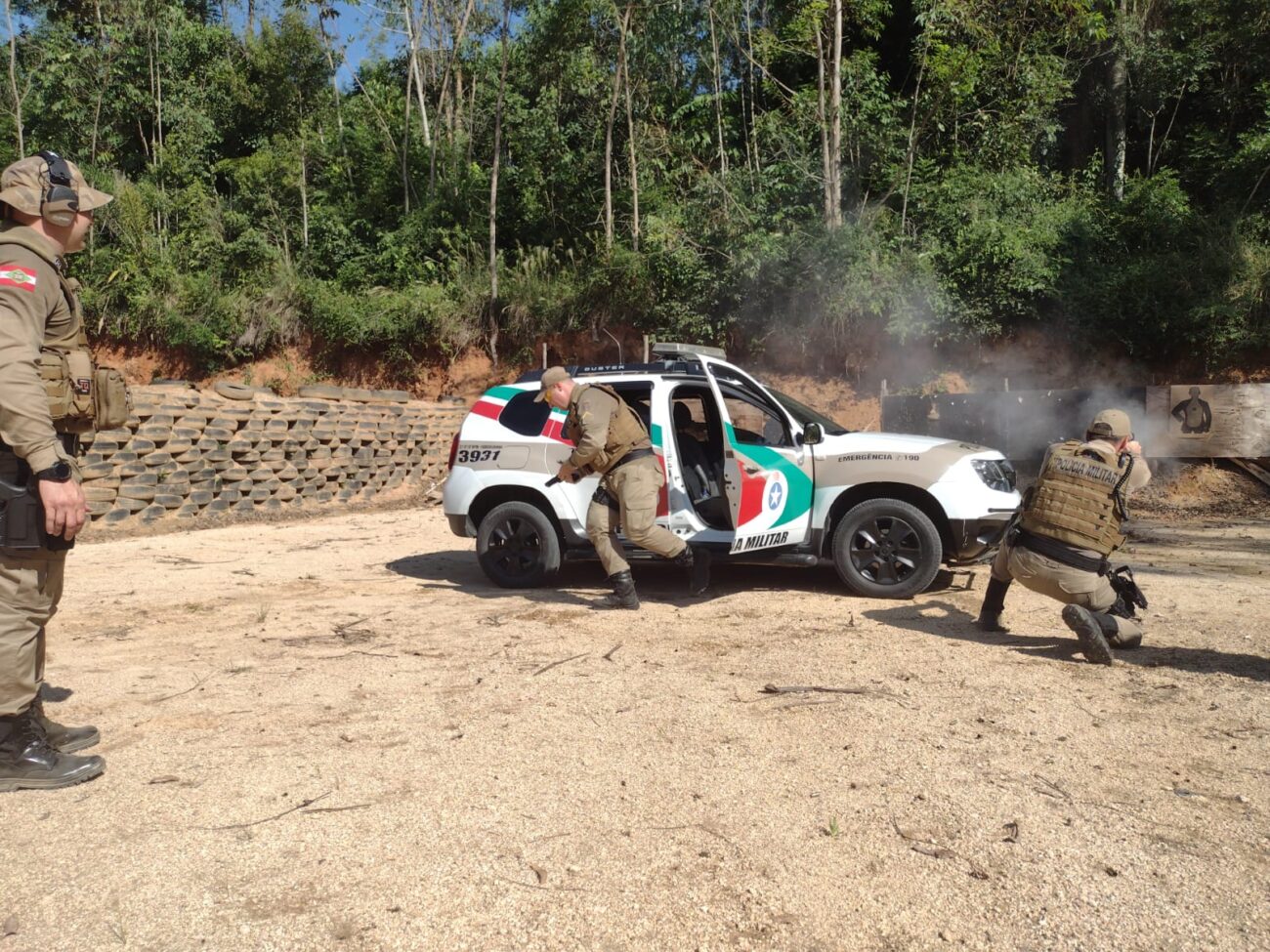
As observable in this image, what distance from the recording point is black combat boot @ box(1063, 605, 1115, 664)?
5.34 meters

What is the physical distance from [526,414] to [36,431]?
4877 millimetres

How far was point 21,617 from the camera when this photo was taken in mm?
3549

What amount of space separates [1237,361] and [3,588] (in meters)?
18.0

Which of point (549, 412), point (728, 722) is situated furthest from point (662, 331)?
point (728, 722)

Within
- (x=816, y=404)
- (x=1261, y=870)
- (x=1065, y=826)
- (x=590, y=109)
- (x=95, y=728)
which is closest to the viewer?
(x=1261, y=870)

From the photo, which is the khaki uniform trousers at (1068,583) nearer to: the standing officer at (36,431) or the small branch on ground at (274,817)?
the small branch on ground at (274,817)

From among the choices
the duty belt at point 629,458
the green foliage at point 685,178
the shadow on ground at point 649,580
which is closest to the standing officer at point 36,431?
the duty belt at point 629,458

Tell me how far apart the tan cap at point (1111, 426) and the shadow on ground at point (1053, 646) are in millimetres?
1295

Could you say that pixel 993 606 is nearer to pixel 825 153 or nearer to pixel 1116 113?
pixel 825 153

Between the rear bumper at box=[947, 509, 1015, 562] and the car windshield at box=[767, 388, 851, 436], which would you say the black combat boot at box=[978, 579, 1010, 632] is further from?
the car windshield at box=[767, 388, 851, 436]

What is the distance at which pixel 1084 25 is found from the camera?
66.6 ft

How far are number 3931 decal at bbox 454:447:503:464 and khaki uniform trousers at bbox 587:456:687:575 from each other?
1273 mm

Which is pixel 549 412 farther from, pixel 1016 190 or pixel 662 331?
pixel 1016 190

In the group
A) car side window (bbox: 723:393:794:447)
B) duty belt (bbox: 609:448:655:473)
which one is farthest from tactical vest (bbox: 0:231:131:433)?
car side window (bbox: 723:393:794:447)
